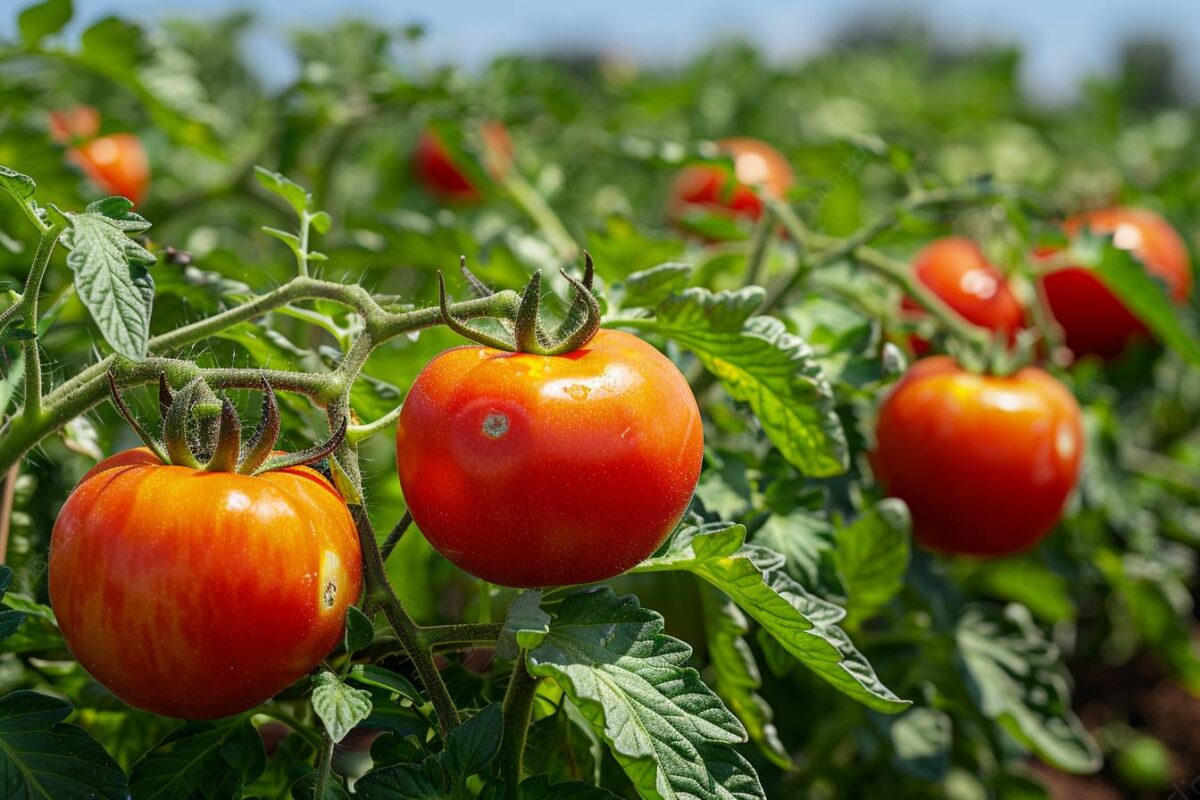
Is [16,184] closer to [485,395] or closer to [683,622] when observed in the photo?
[485,395]

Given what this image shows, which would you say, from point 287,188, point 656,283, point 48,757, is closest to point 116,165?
point 287,188

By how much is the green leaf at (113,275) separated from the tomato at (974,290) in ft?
4.18

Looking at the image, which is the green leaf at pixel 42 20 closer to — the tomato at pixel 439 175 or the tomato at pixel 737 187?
the tomato at pixel 737 187

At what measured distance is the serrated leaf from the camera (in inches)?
39.1

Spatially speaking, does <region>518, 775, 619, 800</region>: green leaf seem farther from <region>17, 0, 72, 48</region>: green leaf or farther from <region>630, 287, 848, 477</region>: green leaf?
<region>17, 0, 72, 48</region>: green leaf

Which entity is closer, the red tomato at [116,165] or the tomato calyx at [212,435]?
the tomato calyx at [212,435]

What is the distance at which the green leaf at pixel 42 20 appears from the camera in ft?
5.33

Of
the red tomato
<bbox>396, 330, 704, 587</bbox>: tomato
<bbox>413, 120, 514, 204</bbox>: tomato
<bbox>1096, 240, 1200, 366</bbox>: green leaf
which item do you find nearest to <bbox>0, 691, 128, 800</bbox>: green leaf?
<bbox>396, 330, 704, 587</bbox>: tomato

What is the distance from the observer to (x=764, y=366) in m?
0.98

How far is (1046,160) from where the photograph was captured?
3.37m

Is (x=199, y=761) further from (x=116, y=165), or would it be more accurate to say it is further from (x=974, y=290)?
(x=116, y=165)

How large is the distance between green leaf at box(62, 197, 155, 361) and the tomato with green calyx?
0.27ft

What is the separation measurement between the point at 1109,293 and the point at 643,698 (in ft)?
5.33

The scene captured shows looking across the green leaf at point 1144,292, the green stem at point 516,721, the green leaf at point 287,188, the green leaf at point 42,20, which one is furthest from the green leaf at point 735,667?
the green leaf at point 42,20
